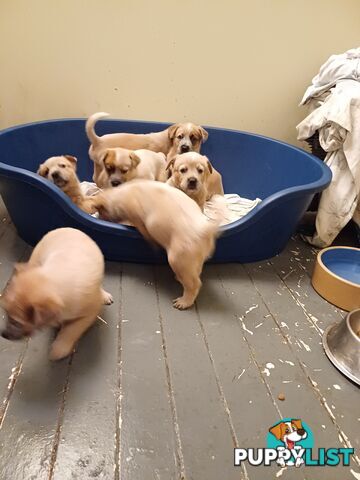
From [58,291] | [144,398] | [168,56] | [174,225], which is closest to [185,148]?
[168,56]

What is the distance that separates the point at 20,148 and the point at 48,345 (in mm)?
1460

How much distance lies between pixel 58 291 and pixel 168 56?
2177 millimetres

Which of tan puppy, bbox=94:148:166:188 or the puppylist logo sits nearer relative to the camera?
the puppylist logo

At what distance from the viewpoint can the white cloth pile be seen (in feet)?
6.92

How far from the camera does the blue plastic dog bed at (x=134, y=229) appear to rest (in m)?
1.82

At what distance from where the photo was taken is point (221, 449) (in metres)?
1.13

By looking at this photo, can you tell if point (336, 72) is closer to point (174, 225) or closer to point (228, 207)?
point (228, 207)

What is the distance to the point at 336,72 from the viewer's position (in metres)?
2.38

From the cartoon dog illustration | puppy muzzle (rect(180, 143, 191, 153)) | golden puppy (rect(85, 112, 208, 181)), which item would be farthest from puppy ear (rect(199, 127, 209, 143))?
the cartoon dog illustration

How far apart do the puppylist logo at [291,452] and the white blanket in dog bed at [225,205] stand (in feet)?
4.43

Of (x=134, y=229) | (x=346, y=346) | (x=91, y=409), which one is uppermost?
(x=134, y=229)

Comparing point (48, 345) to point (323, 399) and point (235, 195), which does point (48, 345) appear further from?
point (235, 195)

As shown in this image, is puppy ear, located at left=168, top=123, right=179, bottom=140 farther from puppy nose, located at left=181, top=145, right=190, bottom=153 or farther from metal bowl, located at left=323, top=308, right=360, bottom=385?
metal bowl, located at left=323, top=308, right=360, bottom=385

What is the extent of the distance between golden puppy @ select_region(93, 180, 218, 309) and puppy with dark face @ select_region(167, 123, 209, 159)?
71 centimetres
